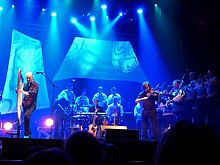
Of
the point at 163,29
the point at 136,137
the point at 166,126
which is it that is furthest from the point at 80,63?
the point at 136,137

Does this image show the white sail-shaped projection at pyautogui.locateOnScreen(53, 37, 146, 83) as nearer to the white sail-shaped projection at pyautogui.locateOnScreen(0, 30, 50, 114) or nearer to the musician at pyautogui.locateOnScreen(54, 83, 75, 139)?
the white sail-shaped projection at pyautogui.locateOnScreen(0, 30, 50, 114)

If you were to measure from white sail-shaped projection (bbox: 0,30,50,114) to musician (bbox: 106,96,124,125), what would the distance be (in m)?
3.21

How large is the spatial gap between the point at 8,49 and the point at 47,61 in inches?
71.9

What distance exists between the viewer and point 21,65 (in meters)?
15.0

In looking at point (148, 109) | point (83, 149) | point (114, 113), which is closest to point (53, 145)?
point (83, 149)

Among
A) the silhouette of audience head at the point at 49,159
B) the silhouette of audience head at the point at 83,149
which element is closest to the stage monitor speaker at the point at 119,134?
the silhouette of audience head at the point at 83,149

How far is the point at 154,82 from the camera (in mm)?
17094

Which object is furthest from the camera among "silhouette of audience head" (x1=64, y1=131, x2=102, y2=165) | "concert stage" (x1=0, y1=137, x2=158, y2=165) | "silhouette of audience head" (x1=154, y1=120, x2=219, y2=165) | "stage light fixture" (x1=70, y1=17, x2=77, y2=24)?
"stage light fixture" (x1=70, y1=17, x2=77, y2=24)

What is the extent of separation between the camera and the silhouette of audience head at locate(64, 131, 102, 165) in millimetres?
2632

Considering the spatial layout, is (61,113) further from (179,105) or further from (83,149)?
(83,149)

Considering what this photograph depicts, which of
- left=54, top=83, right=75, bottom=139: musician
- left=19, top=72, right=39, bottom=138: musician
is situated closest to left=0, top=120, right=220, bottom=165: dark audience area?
left=19, top=72, right=39, bottom=138: musician

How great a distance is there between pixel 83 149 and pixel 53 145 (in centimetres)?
414

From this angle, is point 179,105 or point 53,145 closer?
point 53,145

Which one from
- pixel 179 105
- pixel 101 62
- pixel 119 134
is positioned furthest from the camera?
pixel 101 62
